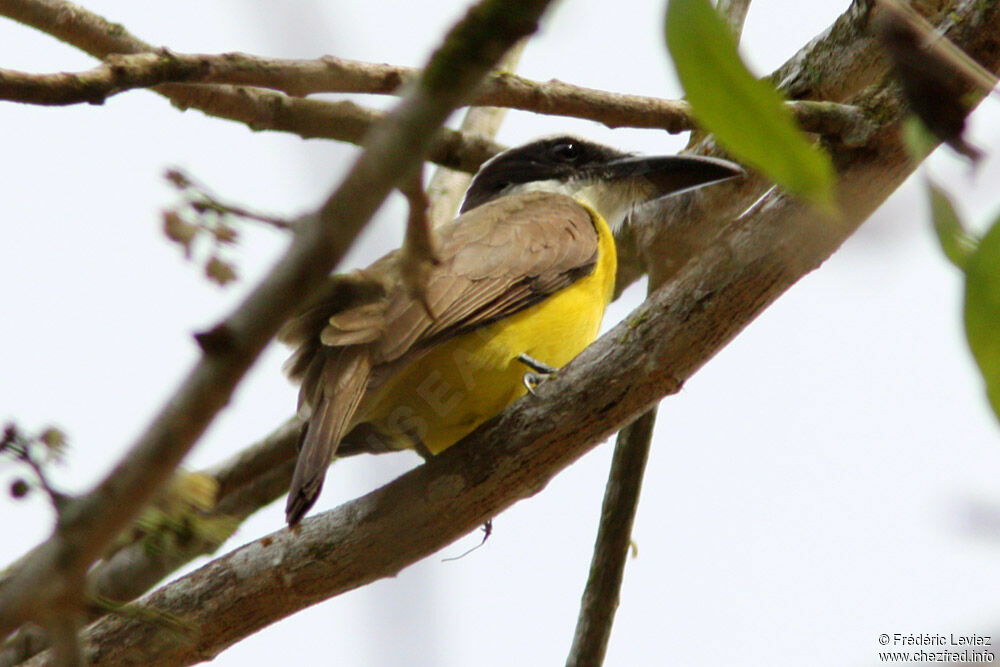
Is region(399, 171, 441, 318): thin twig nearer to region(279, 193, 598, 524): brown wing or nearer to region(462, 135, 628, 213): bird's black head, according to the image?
region(279, 193, 598, 524): brown wing

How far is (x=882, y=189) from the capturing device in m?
2.89

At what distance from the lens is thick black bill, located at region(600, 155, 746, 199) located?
14.2ft

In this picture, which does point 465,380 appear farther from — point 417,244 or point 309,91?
point 417,244

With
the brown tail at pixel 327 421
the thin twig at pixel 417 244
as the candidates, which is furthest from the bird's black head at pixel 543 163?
the thin twig at pixel 417 244

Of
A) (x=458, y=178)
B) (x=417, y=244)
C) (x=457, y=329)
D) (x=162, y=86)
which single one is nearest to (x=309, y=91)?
(x=162, y=86)

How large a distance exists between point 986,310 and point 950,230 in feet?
0.41

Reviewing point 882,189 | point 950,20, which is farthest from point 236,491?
point 950,20

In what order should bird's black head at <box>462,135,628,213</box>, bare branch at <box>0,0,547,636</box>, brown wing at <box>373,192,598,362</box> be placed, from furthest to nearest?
1. bird's black head at <box>462,135,628,213</box>
2. brown wing at <box>373,192,598,362</box>
3. bare branch at <box>0,0,547,636</box>

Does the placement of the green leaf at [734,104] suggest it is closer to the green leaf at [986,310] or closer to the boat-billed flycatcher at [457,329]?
the green leaf at [986,310]

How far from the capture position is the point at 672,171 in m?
4.66

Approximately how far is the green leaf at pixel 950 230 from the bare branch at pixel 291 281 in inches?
22.9

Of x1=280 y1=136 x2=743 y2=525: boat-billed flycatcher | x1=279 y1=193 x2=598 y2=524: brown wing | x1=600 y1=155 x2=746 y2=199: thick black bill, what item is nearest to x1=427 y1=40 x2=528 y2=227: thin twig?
x1=600 y1=155 x2=746 y2=199: thick black bill

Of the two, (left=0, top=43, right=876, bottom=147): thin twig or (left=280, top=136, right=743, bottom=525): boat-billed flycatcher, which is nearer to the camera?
(left=0, top=43, right=876, bottom=147): thin twig

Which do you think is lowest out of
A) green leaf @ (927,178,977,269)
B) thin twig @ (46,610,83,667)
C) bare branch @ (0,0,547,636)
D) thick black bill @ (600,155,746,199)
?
thin twig @ (46,610,83,667)
